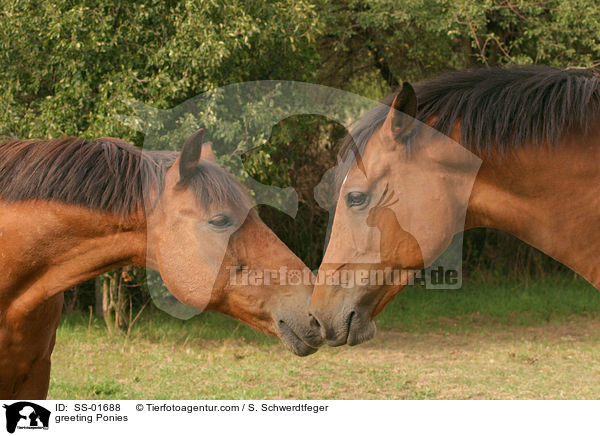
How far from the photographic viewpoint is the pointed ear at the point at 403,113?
8.32 ft

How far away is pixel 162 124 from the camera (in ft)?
22.2

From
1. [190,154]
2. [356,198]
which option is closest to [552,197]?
[356,198]

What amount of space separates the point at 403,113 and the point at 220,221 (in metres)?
1.07

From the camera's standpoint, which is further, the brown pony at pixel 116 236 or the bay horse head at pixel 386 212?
the brown pony at pixel 116 236

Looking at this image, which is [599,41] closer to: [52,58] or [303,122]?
[303,122]

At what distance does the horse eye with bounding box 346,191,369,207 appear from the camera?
2.72 m

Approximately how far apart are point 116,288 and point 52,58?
10.7 ft

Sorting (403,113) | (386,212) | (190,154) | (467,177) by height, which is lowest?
(386,212)

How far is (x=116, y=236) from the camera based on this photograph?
297 cm

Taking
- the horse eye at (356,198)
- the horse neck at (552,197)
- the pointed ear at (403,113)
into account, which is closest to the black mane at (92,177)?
the horse eye at (356,198)

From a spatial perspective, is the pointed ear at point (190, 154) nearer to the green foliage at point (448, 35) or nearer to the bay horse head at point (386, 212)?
the bay horse head at point (386, 212)

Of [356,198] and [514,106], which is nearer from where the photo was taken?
[514,106]
